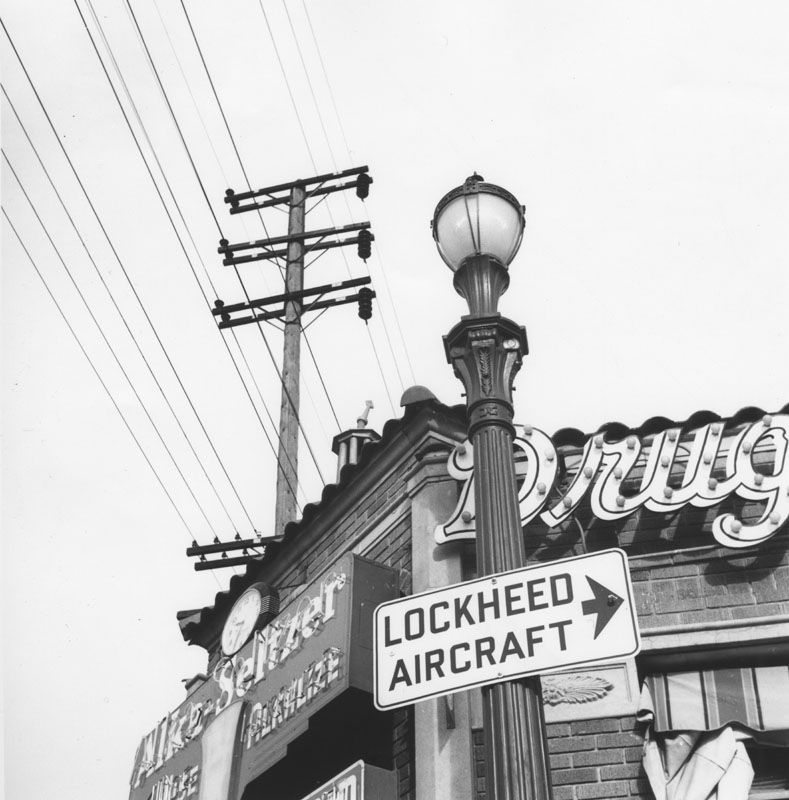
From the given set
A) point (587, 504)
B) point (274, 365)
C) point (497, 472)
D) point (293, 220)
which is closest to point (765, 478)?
point (587, 504)

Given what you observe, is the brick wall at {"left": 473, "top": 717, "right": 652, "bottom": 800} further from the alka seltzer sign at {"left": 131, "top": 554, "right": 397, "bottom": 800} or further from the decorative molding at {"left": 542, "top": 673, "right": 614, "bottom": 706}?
the alka seltzer sign at {"left": 131, "top": 554, "right": 397, "bottom": 800}

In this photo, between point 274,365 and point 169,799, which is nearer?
point 169,799

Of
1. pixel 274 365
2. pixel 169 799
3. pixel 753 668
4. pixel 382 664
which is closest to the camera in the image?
pixel 382 664

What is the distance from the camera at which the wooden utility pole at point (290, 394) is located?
13961mm

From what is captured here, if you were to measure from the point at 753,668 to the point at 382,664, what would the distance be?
3.63m

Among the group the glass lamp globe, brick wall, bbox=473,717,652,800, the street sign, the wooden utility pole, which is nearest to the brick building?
brick wall, bbox=473,717,652,800

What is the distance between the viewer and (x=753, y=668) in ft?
26.3

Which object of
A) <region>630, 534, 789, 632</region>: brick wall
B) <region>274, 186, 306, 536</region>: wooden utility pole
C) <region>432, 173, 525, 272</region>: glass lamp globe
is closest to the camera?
<region>432, 173, 525, 272</region>: glass lamp globe

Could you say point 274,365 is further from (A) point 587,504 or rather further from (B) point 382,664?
(B) point 382,664

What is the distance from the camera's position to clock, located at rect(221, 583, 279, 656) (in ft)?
33.1

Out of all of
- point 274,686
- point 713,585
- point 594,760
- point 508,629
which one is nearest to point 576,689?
point 594,760

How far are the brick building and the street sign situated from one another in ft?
8.90

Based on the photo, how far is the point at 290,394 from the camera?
1460 centimetres

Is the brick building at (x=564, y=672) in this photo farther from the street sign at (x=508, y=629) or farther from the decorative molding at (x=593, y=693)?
the street sign at (x=508, y=629)
